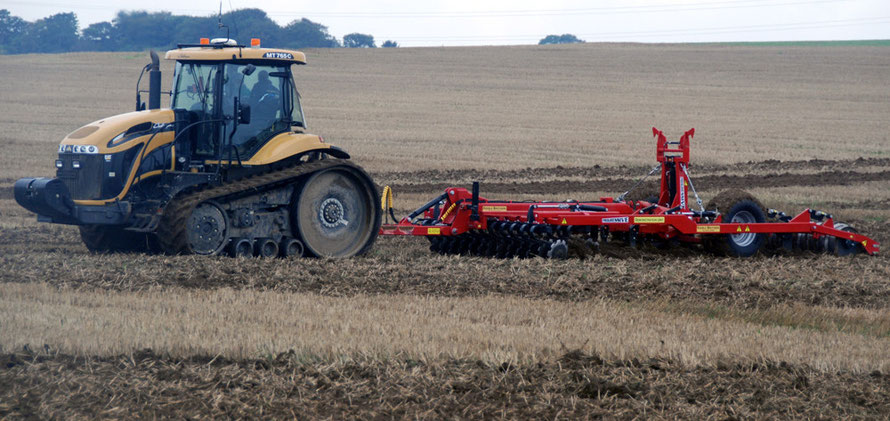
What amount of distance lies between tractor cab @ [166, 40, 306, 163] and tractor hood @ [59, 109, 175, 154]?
20 centimetres

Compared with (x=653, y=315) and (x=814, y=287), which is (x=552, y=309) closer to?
(x=653, y=315)

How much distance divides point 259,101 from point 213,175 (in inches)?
36.9

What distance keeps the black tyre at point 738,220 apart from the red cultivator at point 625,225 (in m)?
0.01

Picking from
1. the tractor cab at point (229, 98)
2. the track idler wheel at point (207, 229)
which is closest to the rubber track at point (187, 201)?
the track idler wheel at point (207, 229)

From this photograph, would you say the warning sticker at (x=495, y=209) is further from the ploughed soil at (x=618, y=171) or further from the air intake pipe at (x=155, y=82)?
the ploughed soil at (x=618, y=171)

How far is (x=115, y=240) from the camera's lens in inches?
393

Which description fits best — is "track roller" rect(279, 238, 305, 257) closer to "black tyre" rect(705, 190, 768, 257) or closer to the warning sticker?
the warning sticker

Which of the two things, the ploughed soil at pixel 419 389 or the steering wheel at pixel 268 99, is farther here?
the steering wheel at pixel 268 99

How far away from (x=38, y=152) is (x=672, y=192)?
51.7 feet

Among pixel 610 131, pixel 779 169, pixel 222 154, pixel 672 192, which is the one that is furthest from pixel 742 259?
pixel 610 131

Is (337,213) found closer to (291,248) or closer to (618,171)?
(291,248)

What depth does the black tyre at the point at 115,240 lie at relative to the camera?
32.2 ft

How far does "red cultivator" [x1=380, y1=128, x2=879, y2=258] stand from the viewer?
1038cm

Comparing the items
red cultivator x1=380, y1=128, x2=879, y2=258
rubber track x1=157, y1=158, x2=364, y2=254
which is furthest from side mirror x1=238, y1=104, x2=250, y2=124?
red cultivator x1=380, y1=128, x2=879, y2=258
